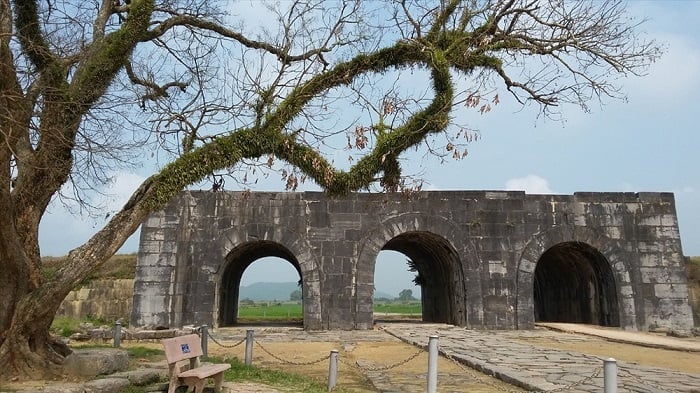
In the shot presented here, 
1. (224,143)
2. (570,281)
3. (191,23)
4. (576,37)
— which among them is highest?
(191,23)

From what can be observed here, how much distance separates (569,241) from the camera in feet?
51.6

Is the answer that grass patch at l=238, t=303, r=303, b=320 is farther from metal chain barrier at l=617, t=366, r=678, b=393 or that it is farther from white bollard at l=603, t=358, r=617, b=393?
white bollard at l=603, t=358, r=617, b=393

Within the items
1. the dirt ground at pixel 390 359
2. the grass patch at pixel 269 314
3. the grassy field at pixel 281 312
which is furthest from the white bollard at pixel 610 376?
the grassy field at pixel 281 312

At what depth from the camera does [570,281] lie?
18562 mm

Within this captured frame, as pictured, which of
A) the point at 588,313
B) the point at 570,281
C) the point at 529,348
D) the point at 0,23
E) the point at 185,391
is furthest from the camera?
the point at 570,281

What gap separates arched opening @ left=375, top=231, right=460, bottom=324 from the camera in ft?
54.0

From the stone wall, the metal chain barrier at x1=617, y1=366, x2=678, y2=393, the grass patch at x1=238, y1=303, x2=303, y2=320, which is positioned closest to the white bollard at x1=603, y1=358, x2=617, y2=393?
the metal chain barrier at x1=617, y1=366, x2=678, y2=393

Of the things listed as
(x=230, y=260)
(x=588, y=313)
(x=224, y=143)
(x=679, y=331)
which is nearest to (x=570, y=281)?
(x=588, y=313)

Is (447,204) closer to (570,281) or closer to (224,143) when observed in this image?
(570,281)

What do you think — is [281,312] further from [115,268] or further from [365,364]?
[365,364]

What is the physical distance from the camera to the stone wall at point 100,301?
1805cm

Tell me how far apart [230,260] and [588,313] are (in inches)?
457

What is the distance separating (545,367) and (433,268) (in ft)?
36.2

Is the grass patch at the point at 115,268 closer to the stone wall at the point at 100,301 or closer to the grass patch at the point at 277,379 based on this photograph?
the stone wall at the point at 100,301
